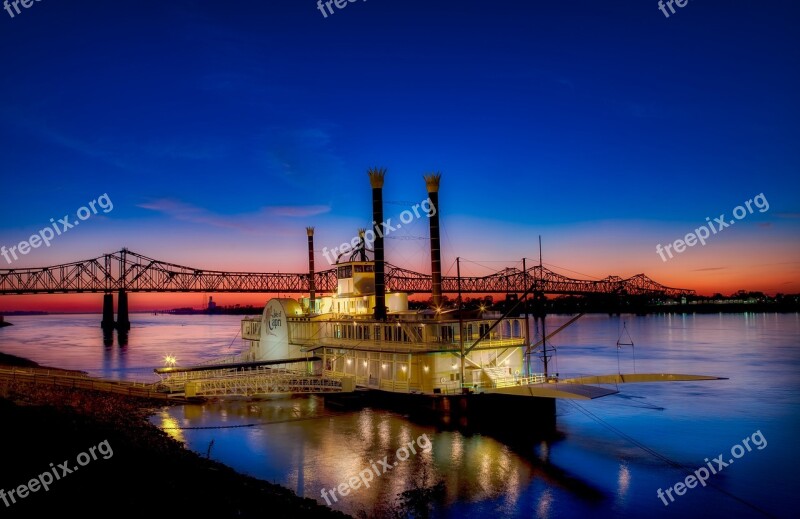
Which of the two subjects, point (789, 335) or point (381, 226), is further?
point (789, 335)

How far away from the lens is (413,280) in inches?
7402

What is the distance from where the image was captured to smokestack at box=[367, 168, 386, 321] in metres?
33.9

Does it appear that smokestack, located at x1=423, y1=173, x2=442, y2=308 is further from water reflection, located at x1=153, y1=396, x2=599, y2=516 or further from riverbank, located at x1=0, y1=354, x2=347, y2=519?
riverbank, located at x1=0, y1=354, x2=347, y2=519

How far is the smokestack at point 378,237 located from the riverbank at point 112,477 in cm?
1389

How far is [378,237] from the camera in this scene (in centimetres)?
3691

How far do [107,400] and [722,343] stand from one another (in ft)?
310

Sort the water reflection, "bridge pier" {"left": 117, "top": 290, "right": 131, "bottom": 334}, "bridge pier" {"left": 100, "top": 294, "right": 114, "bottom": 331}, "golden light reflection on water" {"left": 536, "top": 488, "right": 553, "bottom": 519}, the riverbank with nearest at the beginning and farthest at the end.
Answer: the riverbank, "golden light reflection on water" {"left": 536, "top": 488, "right": 553, "bottom": 519}, the water reflection, "bridge pier" {"left": 117, "top": 290, "right": 131, "bottom": 334}, "bridge pier" {"left": 100, "top": 294, "right": 114, "bottom": 331}

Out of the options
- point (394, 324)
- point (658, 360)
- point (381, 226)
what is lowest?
point (658, 360)

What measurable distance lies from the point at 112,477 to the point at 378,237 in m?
22.9

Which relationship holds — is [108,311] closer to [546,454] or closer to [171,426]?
[171,426]

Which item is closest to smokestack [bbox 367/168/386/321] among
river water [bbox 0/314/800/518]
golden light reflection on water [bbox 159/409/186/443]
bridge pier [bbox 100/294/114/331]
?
river water [bbox 0/314/800/518]

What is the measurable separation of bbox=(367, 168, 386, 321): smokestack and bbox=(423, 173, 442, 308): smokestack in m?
3.24

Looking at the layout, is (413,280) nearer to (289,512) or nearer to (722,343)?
(722,343)

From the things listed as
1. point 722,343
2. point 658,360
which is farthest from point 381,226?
point 722,343
